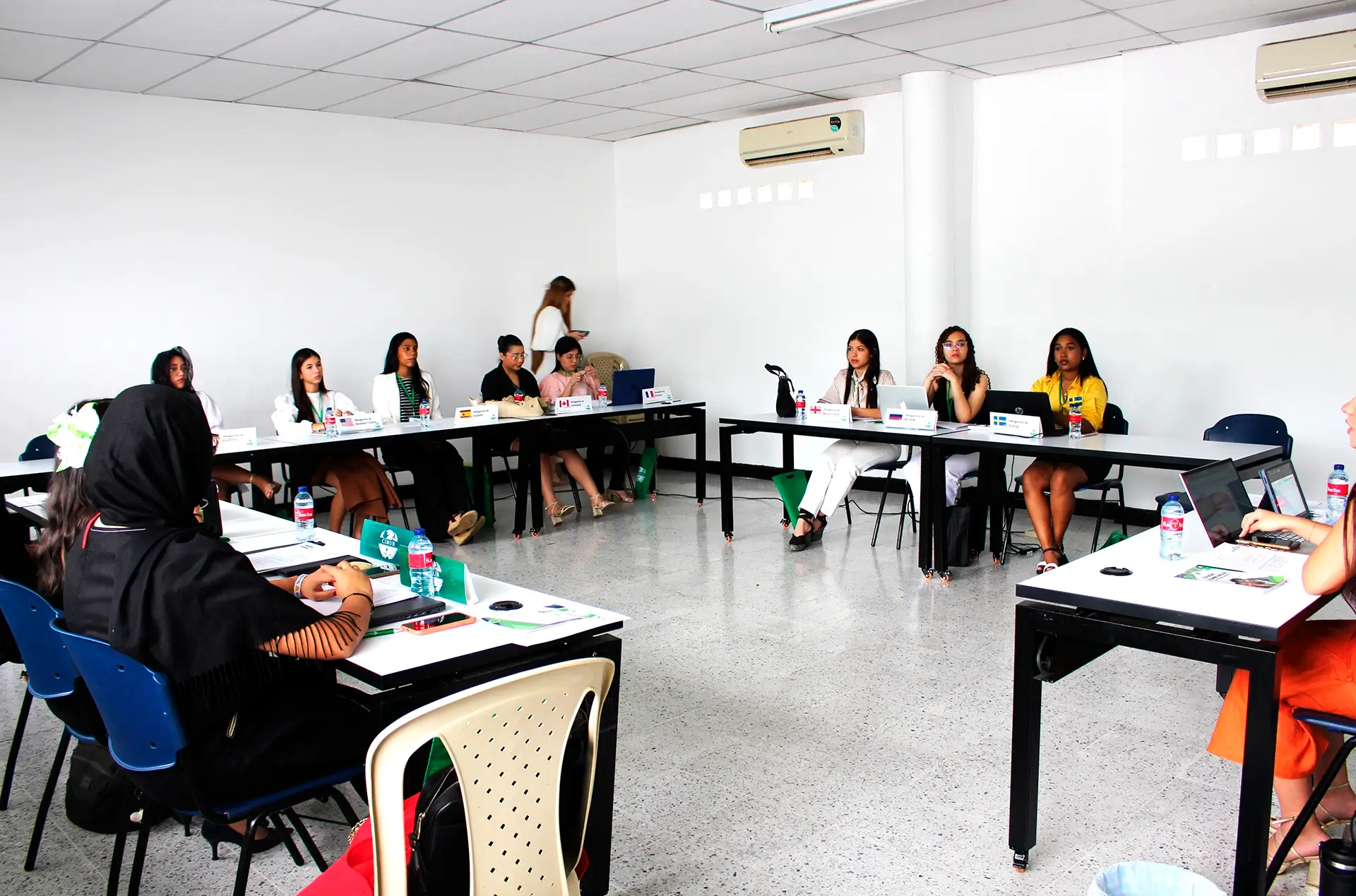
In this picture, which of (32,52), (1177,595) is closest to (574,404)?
(32,52)

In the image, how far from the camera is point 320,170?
6922 mm

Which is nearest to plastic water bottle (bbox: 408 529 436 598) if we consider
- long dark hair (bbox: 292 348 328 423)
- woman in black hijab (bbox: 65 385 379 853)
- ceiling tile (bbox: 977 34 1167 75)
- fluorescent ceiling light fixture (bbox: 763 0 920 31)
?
woman in black hijab (bbox: 65 385 379 853)

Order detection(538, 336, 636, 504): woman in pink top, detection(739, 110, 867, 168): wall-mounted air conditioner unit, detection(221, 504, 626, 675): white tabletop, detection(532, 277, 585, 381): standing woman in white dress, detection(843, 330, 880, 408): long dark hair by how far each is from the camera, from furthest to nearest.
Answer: detection(532, 277, 585, 381): standing woman in white dress
detection(739, 110, 867, 168): wall-mounted air conditioner unit
detection(538, 336, 636, 504): woman in pink top
detection(843, 330, 880, 408): long dark hair
detection(221, 504, 626, 675): white tabletop

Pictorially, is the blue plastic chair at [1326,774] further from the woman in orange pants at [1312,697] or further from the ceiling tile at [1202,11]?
the ceiling tile at [1202,11]

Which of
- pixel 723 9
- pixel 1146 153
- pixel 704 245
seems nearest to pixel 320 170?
pixel 704 245

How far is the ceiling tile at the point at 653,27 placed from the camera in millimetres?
4672

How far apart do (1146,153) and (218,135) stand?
5.68 m

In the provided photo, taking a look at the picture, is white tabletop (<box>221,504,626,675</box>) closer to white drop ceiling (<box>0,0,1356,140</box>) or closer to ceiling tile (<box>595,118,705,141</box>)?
white drop ceiling (<box>0,0,1356,140</box>)

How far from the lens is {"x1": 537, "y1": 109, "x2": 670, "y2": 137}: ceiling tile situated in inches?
289

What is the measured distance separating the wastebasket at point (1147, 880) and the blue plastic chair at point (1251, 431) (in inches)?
122

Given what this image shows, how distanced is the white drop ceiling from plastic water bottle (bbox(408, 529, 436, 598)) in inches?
119

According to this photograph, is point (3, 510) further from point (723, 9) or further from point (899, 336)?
point (899, 336)

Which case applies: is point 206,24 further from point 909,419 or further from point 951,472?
point 951,472

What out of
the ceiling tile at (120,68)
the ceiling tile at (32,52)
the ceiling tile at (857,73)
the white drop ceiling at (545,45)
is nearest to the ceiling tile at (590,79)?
the white drop ceiling at (545,45)
